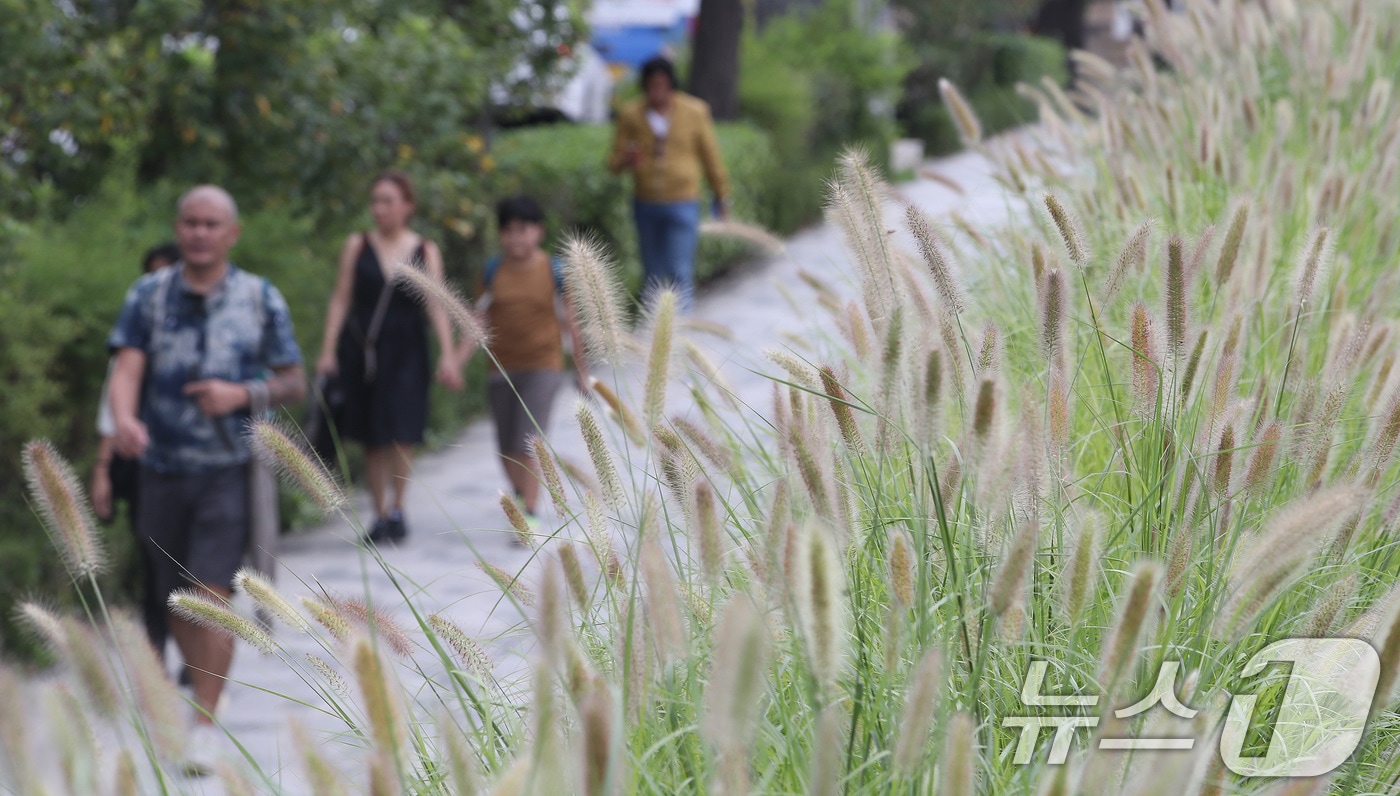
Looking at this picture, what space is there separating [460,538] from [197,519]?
1944 millimetres

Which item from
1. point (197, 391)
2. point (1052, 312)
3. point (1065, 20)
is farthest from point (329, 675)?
point (1065, 20)

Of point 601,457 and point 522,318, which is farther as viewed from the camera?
point 522,318

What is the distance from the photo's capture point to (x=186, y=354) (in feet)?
14.5

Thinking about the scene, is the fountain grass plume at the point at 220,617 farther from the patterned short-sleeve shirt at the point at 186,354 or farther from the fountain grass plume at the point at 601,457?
the patterned short-sleeve shirt at the point at 186,354

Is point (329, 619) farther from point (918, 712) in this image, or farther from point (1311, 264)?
point (1311, 264)

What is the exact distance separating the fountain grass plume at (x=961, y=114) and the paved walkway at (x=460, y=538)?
0.14 m

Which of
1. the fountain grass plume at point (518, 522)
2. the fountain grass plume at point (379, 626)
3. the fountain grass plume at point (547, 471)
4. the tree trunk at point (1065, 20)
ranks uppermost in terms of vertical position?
the tree trunk at point (1065, 20)

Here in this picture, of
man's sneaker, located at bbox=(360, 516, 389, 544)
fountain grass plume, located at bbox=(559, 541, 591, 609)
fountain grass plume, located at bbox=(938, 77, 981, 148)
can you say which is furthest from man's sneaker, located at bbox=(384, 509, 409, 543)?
fountain grass plume, located at bbox=(559, 541, 591, 609)

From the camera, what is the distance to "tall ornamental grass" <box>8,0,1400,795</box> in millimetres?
1248

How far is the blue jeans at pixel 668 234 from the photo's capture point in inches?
352

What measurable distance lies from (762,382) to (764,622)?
525 cm

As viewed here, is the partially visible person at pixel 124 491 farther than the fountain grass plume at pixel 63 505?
Yes

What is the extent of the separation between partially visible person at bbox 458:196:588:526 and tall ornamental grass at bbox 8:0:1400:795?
375cm

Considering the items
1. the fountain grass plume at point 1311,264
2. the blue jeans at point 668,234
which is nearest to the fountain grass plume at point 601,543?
the fountain grass plume at point 1311,264
